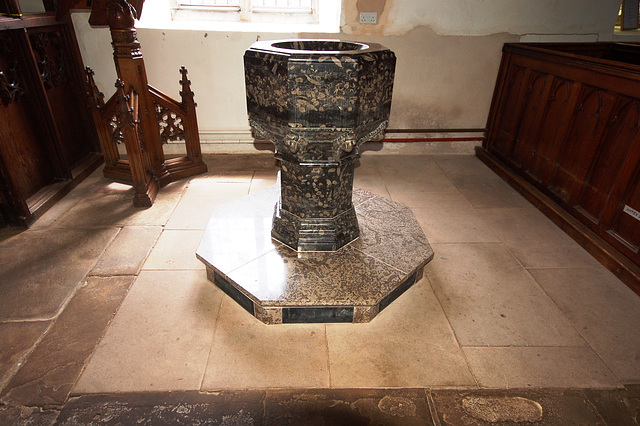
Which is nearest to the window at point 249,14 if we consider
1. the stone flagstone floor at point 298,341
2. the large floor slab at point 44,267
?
the stone flagstone floor at point 298,341

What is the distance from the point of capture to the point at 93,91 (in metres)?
3.12

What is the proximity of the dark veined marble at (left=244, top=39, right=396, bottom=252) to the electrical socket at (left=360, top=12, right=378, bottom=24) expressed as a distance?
1624 mm

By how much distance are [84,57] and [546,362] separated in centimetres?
448

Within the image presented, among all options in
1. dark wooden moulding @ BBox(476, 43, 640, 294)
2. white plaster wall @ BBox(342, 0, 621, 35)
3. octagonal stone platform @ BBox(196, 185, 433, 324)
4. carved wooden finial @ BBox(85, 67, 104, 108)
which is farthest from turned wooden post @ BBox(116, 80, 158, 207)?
dark wooden moulding @ BBox(476, 43, 640, 294)

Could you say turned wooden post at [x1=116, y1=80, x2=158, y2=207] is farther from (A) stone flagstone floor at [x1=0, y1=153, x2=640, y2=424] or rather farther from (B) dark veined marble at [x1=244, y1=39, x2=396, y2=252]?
(B) dark veined marble at [x1=244, y1=39, x2=396, y2=252]

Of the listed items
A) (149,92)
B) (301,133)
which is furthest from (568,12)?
(149,92)

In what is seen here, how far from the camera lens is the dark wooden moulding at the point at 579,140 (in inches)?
94.7

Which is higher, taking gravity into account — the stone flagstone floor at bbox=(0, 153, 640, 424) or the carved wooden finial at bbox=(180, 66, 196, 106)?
the carved wooden finial at bbox=(180, 66, 196, 106)

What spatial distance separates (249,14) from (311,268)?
310cm

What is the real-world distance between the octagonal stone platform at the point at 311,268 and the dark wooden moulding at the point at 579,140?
1319 mm

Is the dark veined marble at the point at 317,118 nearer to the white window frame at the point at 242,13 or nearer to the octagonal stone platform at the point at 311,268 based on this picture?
the octagonal stone platform at the point at 311,268

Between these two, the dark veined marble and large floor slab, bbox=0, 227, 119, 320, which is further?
large floor slab, bbox=0, 227, 119, 320

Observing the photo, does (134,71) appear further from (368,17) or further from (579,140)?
(579,140)

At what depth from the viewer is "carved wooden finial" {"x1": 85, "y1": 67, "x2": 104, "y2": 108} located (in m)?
3.07
